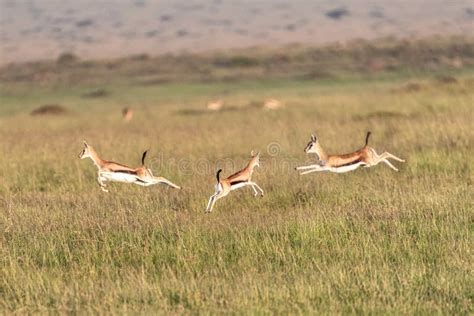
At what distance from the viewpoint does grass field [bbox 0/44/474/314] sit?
7.71 metres

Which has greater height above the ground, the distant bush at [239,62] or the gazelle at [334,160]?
the gazelle at [334,160]

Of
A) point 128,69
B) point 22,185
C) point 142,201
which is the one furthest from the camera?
point 128,69

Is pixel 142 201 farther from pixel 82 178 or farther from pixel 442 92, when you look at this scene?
pixel 442 92

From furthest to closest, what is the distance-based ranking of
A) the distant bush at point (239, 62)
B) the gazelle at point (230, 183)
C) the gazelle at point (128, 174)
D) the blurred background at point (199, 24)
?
the blurred background at point (199, 24) < the distant bush at point (239, 62) < the gazelle at point (128, 174) < the gazelle at point (230, 183)

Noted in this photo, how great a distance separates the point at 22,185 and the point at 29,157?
2.89 meters

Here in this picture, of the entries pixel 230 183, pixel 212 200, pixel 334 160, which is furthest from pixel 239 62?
pixel 230 183

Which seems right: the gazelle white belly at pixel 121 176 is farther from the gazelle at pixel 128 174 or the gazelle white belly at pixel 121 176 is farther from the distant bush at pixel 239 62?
the distant bush at pixel 239 62

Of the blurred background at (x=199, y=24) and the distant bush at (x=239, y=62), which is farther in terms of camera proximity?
the blurred background at (x=199, y=24)

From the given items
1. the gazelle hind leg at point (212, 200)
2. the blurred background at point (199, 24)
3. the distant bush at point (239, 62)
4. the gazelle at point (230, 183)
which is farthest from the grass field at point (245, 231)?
the blurred background at point (199, 24)

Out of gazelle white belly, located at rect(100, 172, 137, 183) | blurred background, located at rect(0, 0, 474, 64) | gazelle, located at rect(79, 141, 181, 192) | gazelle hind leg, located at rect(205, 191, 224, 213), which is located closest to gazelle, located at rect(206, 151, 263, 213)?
gazelle hind leg, located at rect(205, 191, 224, 213)

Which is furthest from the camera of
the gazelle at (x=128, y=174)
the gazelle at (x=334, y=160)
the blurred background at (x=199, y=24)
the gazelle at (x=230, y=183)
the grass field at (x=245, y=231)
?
the blurred background at (x=199, y=24)

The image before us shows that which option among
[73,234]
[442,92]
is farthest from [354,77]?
[73,234]

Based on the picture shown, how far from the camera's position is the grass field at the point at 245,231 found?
771cm

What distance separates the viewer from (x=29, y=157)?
17.2 m
